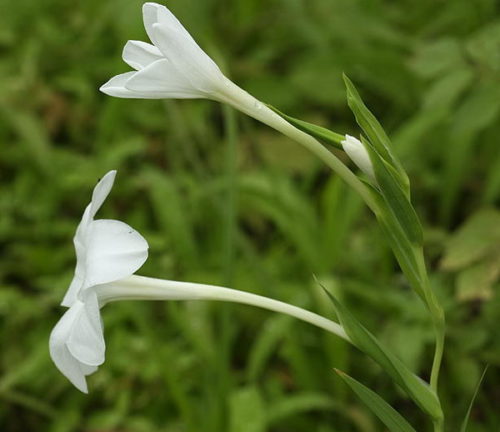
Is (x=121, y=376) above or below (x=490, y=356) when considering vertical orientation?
above

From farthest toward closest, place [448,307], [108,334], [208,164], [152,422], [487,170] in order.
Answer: [208,164]
[487,170]
[108,334]
[152,422]
[448,307]

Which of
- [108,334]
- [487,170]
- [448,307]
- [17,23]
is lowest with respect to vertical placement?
[487,170]

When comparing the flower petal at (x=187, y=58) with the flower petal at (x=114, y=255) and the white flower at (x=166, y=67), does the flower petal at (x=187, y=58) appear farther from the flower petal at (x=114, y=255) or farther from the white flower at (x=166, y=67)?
the flower petal at (x=114, y=255)

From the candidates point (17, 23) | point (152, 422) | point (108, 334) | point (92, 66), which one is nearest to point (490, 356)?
point (152, 422)

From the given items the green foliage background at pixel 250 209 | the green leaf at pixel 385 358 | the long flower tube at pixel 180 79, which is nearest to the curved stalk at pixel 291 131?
the long flower tube at pixel 180 79

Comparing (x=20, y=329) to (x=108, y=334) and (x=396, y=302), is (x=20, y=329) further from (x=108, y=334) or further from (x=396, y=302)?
(x=396, y=302)

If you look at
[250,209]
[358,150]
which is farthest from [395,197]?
[250,209]

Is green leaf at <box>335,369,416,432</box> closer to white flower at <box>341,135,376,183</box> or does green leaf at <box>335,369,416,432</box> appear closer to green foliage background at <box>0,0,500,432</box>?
white flower at <box>341,135,376,183</box>

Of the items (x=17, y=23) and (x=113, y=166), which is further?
(x=17, y=23)
